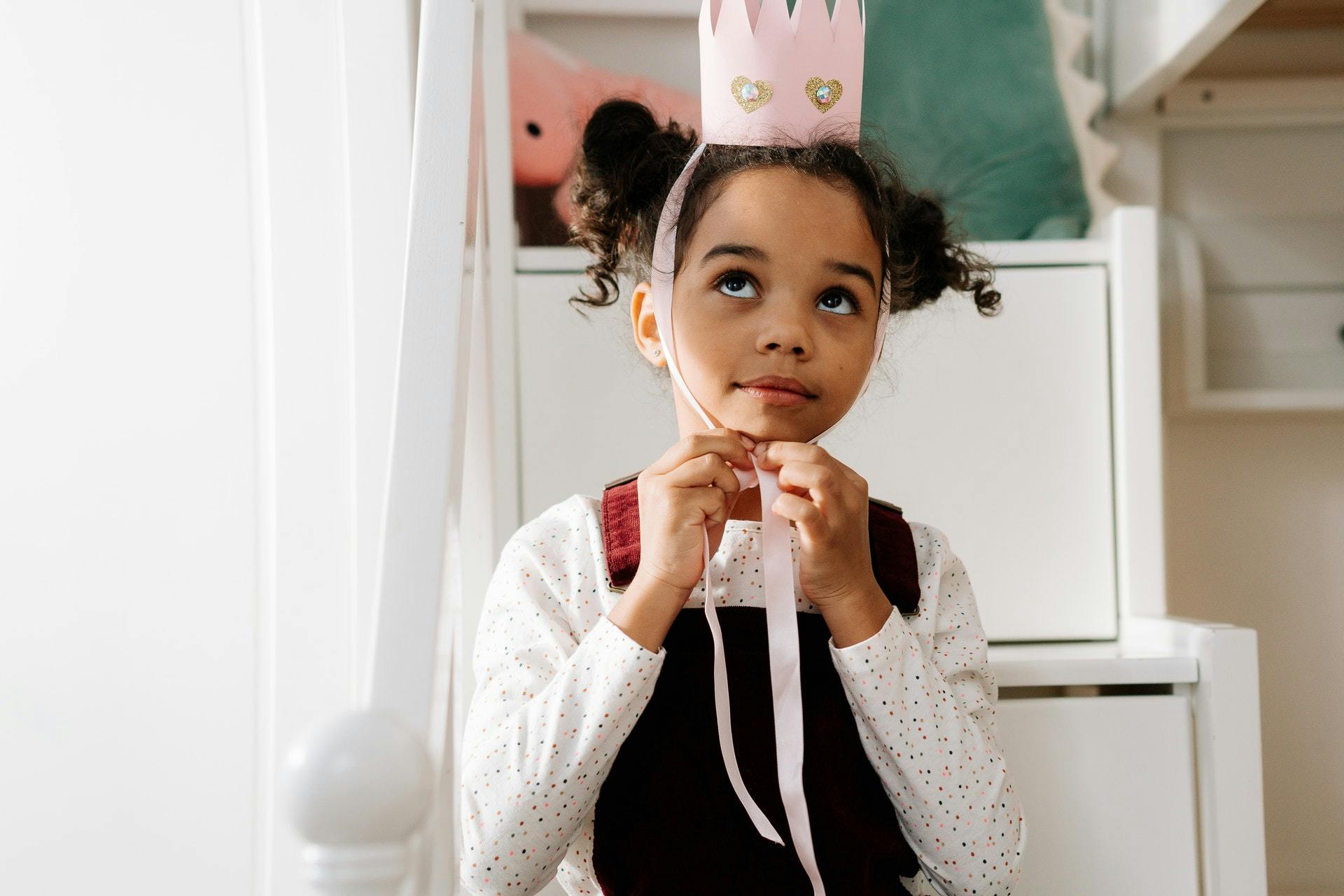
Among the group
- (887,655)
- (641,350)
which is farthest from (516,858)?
(641,350)

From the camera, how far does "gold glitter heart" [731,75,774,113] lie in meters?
0.84

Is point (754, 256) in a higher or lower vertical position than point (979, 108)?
lower

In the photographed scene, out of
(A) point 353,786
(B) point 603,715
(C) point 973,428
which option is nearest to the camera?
(A) point 353,786

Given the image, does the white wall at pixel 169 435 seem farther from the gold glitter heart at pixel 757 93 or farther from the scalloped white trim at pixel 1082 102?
the scalloped white trim at pixel 1082 102

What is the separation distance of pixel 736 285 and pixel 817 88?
0.16 metres

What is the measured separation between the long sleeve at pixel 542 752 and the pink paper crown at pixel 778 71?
0.35 meters

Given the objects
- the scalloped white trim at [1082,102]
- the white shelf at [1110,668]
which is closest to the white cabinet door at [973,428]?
the white shelf at [1110,668]

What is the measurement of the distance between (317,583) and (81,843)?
35 cm

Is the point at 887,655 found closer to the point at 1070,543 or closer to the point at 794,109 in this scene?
the point at 794,109

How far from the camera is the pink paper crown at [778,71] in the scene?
0.83 m

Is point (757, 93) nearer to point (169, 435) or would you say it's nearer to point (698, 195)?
point (698, 195)

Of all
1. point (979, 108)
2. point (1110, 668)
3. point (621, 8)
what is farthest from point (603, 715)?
point (621, 8)

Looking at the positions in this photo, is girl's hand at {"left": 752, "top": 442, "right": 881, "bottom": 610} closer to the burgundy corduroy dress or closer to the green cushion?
the burgundy corduroy dress

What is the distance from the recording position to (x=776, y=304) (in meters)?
0.79
